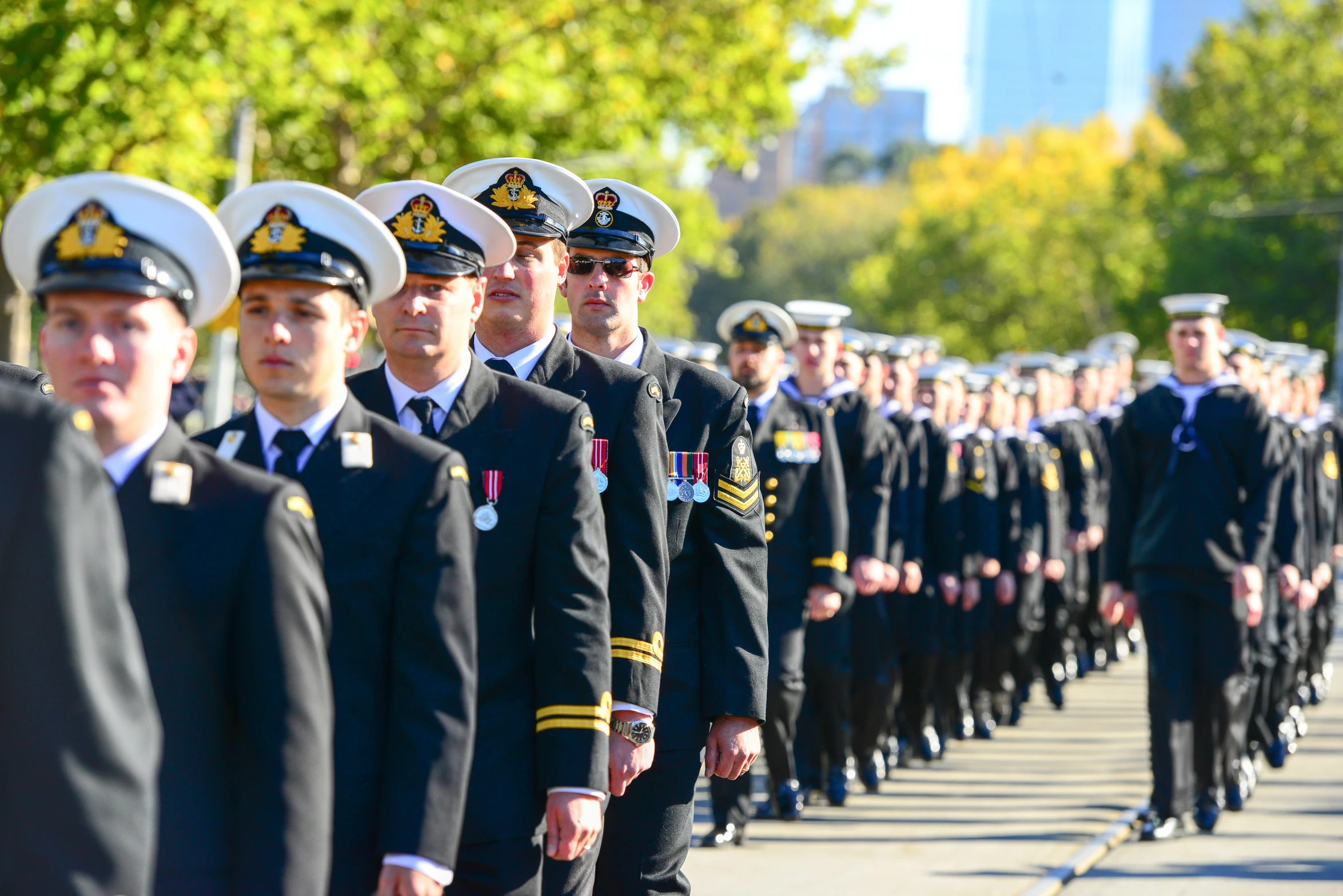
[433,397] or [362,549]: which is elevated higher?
[433,397]

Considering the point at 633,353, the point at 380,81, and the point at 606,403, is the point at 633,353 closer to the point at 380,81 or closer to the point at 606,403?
the point at 606,403

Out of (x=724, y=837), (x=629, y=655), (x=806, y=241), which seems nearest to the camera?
(x=629, y=655)

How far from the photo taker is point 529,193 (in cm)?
457

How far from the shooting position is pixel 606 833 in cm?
497

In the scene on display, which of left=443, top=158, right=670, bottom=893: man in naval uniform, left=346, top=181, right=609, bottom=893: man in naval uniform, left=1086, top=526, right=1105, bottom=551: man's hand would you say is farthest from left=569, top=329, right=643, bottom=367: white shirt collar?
left=1086, top=526, right=1105, bottom=551: man's hand

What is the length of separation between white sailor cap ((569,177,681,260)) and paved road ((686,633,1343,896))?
3027 millimetres

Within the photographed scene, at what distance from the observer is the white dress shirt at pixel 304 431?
3303 millimetres

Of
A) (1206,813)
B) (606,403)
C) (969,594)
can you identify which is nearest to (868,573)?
(1206,813)

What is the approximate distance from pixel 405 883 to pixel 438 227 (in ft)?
4.39

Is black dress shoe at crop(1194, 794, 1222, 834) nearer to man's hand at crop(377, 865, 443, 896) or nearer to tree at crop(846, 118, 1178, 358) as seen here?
man's hand at crop(377, 865, 443, 896)

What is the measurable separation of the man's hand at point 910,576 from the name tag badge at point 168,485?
839cm

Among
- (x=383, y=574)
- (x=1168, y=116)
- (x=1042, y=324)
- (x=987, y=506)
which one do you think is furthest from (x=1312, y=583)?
(x=1042, y=324)

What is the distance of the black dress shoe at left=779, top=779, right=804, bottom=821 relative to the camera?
9.07 metres

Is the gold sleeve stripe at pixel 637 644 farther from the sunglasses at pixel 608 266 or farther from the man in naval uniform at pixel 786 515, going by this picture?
the man in naval uniform at pixel 786 515
